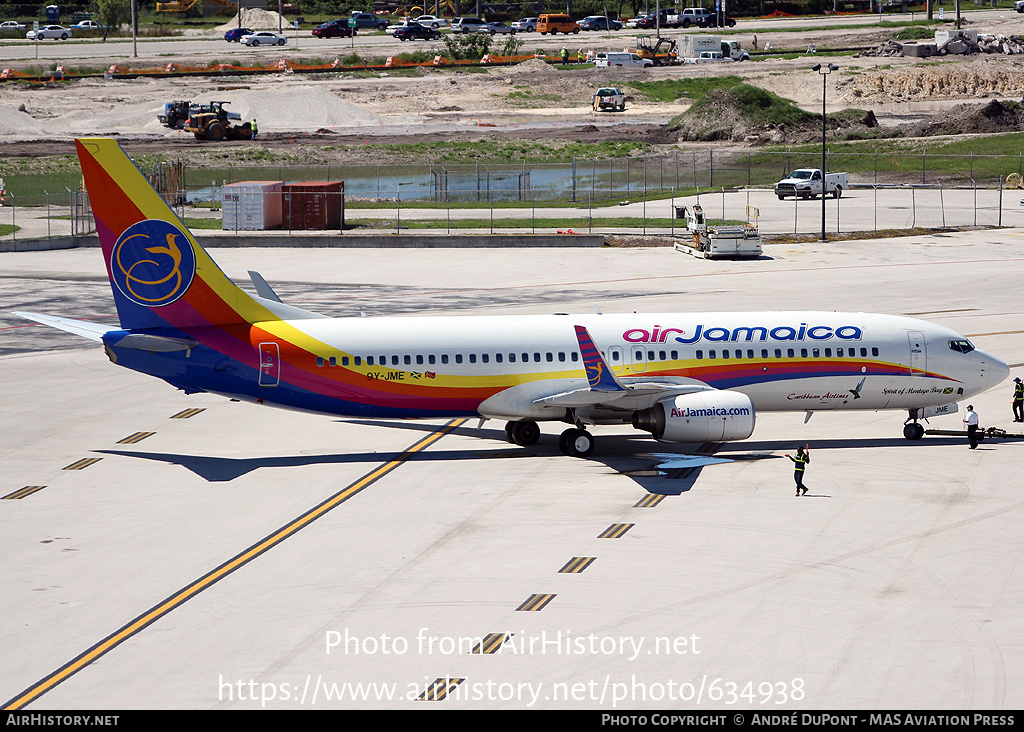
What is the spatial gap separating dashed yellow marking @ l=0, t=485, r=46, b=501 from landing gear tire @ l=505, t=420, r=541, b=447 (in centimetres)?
1420

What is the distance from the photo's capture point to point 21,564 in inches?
1109

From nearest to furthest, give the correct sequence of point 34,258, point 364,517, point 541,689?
point 541,689, point 364,517, point 34,258

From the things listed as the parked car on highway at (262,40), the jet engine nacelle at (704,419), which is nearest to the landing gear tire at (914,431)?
the jet engine nacelle at (704,419)

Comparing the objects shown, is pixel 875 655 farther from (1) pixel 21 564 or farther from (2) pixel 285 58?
(2) pixel 285 58

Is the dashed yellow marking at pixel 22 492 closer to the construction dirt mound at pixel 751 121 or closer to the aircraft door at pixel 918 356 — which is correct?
the aircraft door at pixel 918 356

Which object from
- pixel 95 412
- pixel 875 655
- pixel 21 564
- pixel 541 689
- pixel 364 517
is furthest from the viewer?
pixel 95 412

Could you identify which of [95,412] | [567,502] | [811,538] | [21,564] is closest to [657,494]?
[567,502]

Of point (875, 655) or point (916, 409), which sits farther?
point (916, 409)

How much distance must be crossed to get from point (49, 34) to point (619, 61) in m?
95.2

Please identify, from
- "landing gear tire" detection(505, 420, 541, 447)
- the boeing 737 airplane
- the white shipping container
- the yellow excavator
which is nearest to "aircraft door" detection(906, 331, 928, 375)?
the boeing 737 airplane

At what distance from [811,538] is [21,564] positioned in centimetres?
1891

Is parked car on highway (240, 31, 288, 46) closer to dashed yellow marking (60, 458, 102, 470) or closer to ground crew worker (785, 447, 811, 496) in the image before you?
dashed yellow marking (60, 458, 102, 470)

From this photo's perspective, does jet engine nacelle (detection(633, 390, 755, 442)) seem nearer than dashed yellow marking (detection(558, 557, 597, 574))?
No

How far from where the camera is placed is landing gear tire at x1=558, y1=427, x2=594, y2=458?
37188 millimetres
